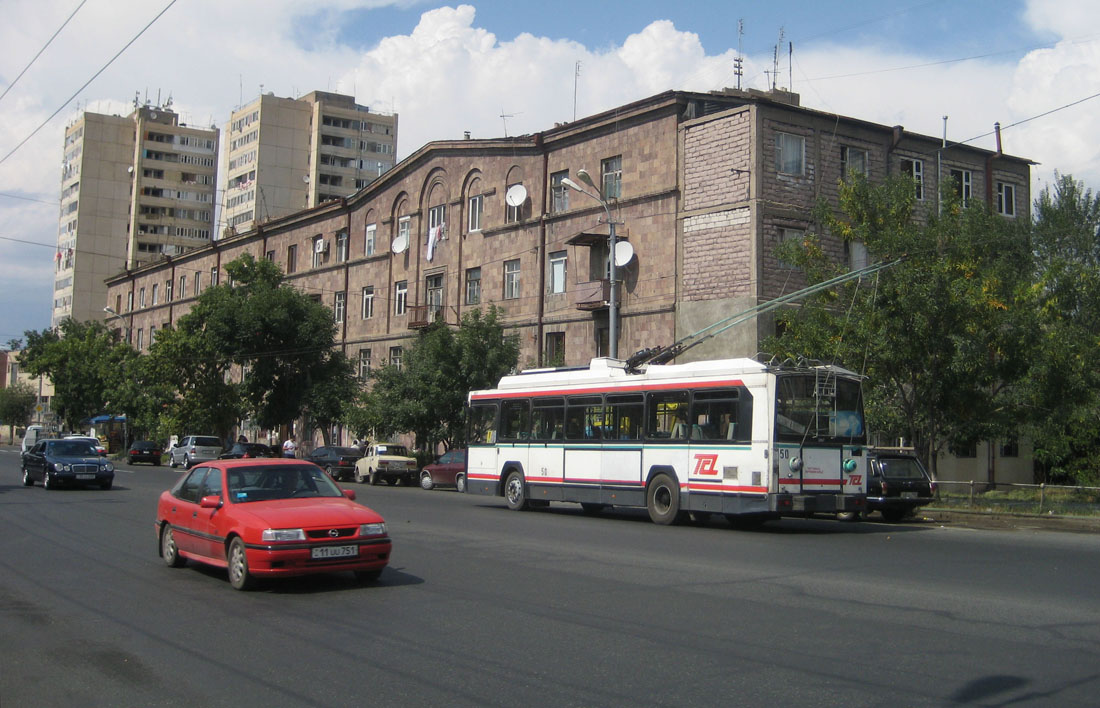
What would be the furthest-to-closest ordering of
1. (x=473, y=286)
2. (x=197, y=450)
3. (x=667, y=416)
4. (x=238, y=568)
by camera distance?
(x=197, y=450) < (x=473, y=286) < (x=667, y=416) < (x=238, y=568)

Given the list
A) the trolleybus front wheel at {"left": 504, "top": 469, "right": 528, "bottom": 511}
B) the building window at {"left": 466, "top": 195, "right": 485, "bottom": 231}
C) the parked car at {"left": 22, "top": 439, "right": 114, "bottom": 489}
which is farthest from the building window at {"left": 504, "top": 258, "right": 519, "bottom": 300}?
the trolleybus front wheel at {"left": 504, "top": 469, "right": 528, "bottom": 511}

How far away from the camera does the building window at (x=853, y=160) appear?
35.2 m

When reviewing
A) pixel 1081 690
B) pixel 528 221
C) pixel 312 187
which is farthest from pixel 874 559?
pixel 312 187

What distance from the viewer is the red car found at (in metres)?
10.4

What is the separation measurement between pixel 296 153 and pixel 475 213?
7059cm

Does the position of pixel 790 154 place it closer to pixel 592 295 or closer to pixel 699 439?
pixel 592 295

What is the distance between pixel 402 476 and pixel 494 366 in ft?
18.8

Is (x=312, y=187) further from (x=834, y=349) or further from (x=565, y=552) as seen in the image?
(x=565, y=552)

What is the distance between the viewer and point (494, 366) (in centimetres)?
3869

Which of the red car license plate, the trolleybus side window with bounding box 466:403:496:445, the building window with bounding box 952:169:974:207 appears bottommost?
the red car license plate

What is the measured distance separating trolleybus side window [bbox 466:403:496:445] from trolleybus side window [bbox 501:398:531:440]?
41 centimetres

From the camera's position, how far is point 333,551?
34.4 ft

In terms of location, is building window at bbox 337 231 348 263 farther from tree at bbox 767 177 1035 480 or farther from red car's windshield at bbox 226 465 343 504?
red car's windshield at bbox 226 465 343 504

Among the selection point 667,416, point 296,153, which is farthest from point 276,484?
point 296,153
